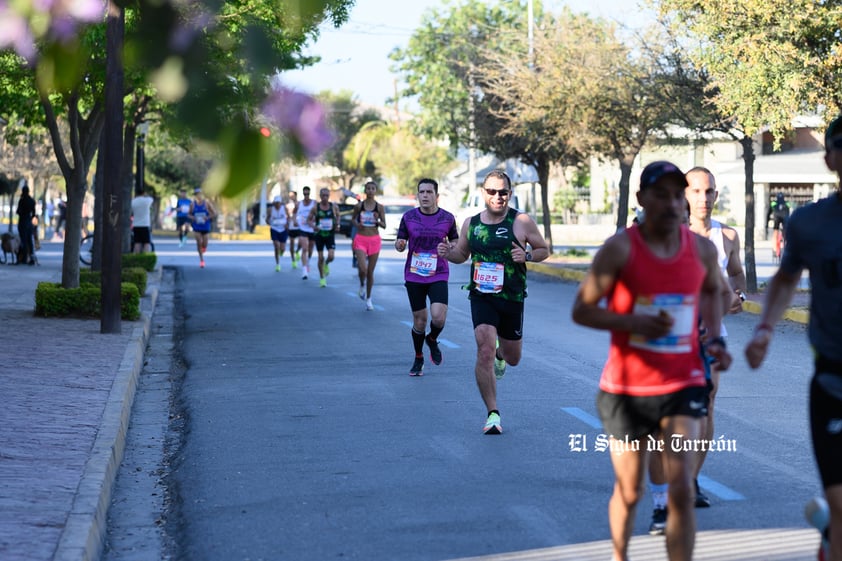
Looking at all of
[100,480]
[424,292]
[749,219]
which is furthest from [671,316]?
[749,219]

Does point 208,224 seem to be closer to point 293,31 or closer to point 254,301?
point 254,301

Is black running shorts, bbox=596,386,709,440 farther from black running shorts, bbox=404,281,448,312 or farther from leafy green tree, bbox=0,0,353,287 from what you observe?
black running shorts, bbox=404,281,448,312

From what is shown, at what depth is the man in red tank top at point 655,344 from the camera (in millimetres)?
5137

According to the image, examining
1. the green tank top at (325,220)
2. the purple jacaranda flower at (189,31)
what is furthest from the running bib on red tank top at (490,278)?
the green tank top at (325,220)

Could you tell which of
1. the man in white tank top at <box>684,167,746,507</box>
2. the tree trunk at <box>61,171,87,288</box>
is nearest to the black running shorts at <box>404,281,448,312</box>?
the man in white tank top at <box>684,167,746,507</box>

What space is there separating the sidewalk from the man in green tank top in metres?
2.55

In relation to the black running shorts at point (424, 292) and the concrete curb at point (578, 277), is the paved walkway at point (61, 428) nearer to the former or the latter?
the black running shorts at point (424, 292)

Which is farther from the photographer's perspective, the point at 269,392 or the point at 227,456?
the point at 269,392

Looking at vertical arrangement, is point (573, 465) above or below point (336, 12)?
below

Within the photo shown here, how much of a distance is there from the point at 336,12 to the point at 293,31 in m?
0.09

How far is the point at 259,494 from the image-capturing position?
7766 mm

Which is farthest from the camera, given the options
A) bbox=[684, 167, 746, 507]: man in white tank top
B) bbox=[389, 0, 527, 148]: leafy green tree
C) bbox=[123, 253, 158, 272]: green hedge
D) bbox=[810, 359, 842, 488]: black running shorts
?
bbox=[389, 0, 527, 148]: leafy green tree

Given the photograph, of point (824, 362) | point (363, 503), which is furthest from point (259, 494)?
point (824, 362)

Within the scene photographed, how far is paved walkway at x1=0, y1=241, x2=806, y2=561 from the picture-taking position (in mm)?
6391
